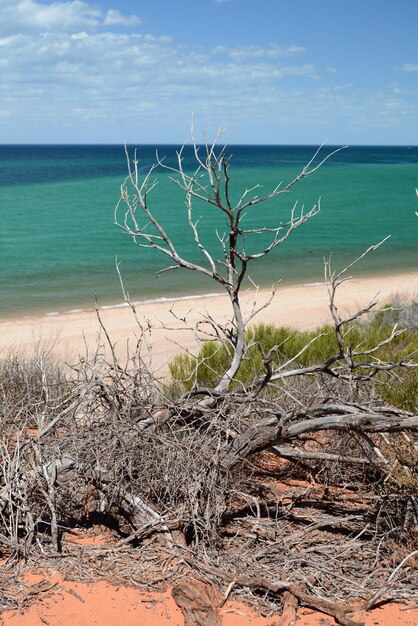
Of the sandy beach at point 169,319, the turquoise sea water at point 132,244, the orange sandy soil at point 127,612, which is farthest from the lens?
the turquoise sea water at point 132,244

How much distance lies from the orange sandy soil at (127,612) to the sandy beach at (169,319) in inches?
276

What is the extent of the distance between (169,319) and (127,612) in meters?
11.5

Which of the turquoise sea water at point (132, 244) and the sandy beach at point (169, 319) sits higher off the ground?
the turquoise sea water at point (132, 244)

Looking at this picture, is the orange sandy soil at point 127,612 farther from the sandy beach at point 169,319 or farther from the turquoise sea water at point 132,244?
the turquoise sea water at point 132,244

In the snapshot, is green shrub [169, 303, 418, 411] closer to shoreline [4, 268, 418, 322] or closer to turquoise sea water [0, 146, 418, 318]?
shoreline [4, 268, 418, 322]

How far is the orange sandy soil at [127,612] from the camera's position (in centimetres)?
420

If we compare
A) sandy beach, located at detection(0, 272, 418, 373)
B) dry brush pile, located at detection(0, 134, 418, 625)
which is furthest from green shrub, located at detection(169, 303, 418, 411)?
sandy beach, located at detection(0, 272, 418, 373)

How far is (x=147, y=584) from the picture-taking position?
4473 millimetres

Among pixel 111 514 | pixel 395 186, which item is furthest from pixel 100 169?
pixel 111 514

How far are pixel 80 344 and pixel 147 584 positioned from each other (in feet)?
29.5

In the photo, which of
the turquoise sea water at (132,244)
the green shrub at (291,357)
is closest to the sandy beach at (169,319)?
the turquoise sea water at (132,244)

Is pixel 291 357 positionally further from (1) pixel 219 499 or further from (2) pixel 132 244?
(2) pixel 132 244

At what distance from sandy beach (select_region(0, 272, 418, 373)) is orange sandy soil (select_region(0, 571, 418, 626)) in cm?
701

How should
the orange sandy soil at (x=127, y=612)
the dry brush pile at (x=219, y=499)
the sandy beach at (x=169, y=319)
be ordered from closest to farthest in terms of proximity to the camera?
the orange sandy soil at (x=127, y=612), the dry brush pile at (x=219, y=499), the sandy beach at (x=169, y=319)
